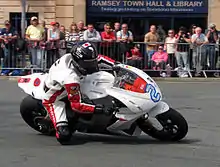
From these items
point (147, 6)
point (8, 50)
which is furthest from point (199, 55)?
point (147, 6)

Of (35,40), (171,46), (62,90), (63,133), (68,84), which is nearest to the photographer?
(68,84)

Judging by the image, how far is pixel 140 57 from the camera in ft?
63.4

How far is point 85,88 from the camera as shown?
8.55 m

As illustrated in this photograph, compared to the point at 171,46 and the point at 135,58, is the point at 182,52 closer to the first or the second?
the point at 171,46

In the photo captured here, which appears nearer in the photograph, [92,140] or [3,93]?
[92,140]

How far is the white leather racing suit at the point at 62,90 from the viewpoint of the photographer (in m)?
8.28

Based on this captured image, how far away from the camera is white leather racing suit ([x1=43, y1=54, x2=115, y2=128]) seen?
8.28m

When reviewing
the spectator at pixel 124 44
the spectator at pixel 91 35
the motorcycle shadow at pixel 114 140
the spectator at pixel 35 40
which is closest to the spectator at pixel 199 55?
the spectator at pixel 124 44

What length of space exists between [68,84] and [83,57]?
409 mm

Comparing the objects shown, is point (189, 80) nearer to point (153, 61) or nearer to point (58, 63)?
point (153, 61)

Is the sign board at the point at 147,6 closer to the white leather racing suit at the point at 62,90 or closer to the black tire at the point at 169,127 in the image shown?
the white leather racing suit at the point at 62,90

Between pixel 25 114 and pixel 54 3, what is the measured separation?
18.2m

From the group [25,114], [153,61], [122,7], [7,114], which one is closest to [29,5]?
[122,7]

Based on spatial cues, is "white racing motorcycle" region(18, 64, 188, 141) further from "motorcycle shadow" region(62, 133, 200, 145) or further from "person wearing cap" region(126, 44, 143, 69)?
"person wearing cap" region(126, 44, 143, 69)
